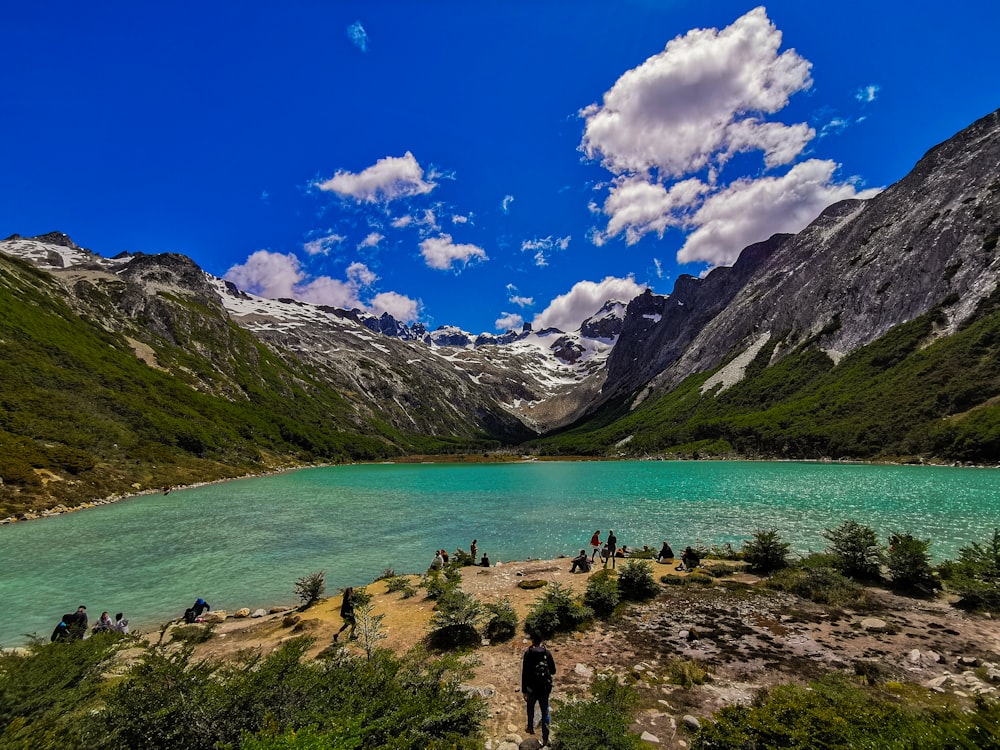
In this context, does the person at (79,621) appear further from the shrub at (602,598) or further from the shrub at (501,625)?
the shrub at (602,598)

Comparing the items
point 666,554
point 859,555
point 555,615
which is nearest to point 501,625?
point 555,615

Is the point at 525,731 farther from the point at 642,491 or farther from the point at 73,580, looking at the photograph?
the point at 642,491

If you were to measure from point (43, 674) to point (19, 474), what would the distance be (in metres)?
60.5

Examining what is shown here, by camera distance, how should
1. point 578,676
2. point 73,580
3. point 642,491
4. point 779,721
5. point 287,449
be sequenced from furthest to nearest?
point 287,449
point 642,491
point 73,580
point 578,676
point 779,721

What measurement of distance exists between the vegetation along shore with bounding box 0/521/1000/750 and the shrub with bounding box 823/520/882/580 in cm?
9

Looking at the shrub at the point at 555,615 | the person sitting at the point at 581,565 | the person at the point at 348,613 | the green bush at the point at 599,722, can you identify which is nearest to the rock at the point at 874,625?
the shrub at the point at 555,615

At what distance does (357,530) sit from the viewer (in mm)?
43844

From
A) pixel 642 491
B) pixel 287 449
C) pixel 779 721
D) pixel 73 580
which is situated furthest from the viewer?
pixel 287 449

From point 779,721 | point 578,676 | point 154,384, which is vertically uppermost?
point 154,384

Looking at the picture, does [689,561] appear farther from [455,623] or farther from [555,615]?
[455,623]

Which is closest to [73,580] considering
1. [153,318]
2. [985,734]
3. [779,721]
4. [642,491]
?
[779,721]

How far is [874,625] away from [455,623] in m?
15.1

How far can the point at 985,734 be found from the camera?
5984 mm

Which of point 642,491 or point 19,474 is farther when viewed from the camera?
point 642,491
